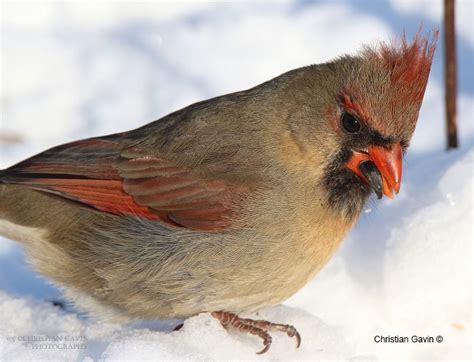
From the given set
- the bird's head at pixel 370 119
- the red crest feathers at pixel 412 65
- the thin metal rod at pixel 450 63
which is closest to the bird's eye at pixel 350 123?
the bird's head at pixel 370 119

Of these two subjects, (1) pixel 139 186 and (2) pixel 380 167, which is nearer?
(2) pixel 380 167

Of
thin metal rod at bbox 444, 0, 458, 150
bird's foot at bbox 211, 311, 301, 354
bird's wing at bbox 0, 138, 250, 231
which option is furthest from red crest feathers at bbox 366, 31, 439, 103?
thin metal rod at bbox 444, 0, 458, 150

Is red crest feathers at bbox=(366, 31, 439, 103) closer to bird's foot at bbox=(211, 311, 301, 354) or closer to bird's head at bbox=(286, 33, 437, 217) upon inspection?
bird's head at bbox=(286, 33, 437, 217)

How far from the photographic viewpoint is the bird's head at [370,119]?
3488 millimetres

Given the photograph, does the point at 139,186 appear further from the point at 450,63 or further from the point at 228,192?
the point at 450,63

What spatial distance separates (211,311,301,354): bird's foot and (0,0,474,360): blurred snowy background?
0.13 ft

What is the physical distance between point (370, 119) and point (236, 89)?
2.36 m

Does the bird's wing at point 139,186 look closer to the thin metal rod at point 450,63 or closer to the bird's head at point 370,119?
the bird's head at point 370,119

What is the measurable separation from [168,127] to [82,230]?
486 millimetres

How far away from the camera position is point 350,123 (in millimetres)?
3545

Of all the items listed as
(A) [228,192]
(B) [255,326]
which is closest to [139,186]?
(A) [228,192]

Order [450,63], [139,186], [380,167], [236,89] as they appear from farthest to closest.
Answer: [236,89], [450,63], [139,186], [380,167]

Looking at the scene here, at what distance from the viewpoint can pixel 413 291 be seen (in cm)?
407

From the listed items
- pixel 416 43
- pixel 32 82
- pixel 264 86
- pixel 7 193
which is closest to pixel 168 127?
pixel 264 86
